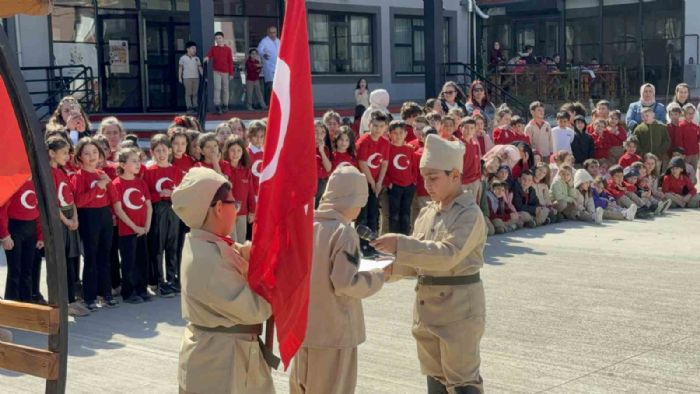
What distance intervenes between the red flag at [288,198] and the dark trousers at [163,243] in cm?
522

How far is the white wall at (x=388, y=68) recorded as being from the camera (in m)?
26.0

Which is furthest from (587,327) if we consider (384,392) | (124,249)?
(124,249)

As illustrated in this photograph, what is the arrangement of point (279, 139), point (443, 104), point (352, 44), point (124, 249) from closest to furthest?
point (279, 139)
point (124, 249)
point (443, 104)
point (352, 44)

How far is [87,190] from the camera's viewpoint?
29.3 feet

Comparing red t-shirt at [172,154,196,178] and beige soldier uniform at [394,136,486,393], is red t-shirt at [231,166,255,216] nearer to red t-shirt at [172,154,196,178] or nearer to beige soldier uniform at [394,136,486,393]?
red t-shirt at [172,154,196,178]

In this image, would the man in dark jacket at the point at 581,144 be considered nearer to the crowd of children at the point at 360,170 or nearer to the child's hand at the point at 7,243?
the crowd of children at the point at 360,170

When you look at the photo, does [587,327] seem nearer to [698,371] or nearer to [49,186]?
[698,371]

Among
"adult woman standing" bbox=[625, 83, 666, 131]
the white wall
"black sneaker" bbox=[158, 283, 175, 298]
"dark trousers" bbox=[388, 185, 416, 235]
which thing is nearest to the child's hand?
"black sneaker" bbox=[158, 283, 175, 298]

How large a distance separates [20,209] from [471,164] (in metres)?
5.52

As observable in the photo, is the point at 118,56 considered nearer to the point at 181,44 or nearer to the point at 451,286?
the point at 181,44

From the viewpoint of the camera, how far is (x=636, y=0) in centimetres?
3080

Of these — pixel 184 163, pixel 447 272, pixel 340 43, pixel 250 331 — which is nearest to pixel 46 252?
pixel 250 331

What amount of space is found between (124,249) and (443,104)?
7044mm

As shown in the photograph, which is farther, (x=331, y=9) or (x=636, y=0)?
(x=636, y=0)
